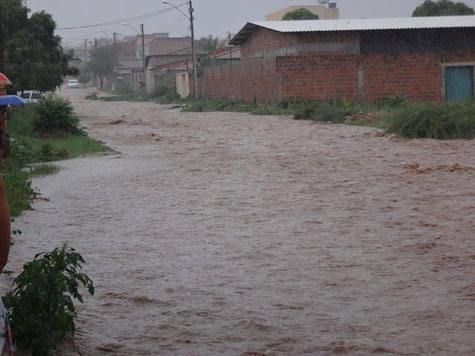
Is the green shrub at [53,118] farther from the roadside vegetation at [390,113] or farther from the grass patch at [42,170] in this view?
the roadside vegetation at [390,113]

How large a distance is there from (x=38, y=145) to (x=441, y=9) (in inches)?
2024

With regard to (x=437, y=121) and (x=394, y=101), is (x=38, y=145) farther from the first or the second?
(x=394, y=101)

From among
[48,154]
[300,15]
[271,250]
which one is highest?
[300,15]

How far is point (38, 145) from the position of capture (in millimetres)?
21094

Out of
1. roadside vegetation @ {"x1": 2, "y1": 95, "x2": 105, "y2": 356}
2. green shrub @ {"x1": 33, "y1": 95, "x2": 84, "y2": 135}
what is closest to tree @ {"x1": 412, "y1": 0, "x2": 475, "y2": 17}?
roadside vegetation @ {"x1": 2, "y1": 95, "x2": 105, "y2": 356}

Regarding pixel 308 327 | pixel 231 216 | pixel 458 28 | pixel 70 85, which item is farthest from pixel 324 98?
pixel 70 85

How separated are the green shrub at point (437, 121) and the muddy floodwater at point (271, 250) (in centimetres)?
244

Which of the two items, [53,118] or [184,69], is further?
[184,69]

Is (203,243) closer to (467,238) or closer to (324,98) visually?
(467,238)

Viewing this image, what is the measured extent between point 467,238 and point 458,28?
32.7 meters

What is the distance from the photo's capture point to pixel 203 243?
29.6 feet

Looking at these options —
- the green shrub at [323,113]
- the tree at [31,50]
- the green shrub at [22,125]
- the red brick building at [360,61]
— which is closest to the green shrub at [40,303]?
the green shrub at [22,125]

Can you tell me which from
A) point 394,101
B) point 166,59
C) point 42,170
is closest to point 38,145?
point 42,170

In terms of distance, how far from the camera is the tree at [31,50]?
33062 mm
